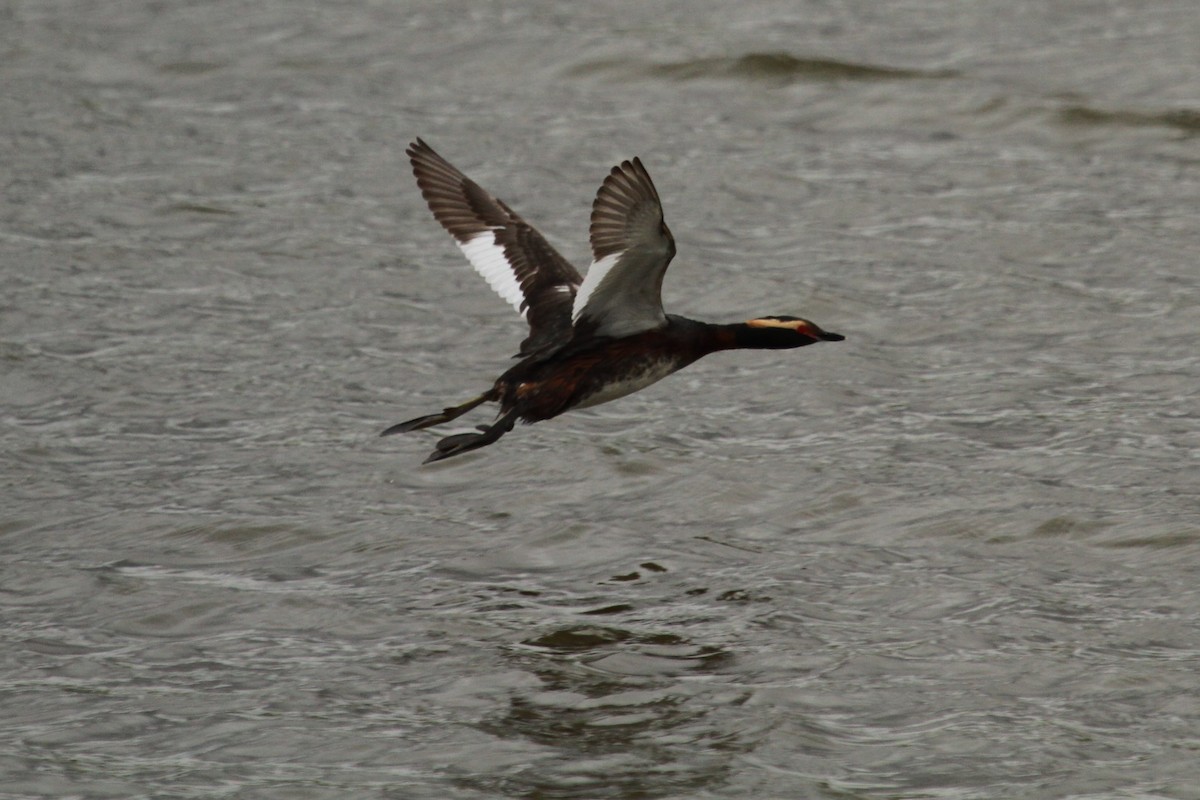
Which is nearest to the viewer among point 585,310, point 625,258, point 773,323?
point 625,258

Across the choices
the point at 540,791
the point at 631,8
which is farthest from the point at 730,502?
the point at 631,8

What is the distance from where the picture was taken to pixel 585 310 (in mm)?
8539

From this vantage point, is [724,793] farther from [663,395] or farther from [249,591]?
[663,395]

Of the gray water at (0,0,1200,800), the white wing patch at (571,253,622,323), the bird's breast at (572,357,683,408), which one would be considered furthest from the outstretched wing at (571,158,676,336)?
the gray water at (0,0,1200,800)

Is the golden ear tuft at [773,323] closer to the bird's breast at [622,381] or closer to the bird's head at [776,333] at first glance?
the bird's head at [776,333]

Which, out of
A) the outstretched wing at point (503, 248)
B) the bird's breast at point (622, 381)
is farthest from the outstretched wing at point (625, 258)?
the outstretched wing at point (503, 248)

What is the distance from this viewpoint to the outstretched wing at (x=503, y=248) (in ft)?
30.1

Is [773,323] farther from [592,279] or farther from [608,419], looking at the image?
[608,419]

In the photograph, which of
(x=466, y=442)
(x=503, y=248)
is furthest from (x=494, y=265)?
(x=466, y=442)

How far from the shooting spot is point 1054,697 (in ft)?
24.6

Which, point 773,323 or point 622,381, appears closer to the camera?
point 622,381

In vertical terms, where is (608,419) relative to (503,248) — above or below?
below

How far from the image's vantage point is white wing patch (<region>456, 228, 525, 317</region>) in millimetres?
9312

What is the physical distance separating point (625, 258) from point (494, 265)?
156 cm
